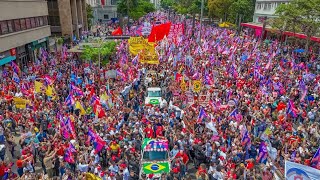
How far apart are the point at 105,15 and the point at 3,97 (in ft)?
278

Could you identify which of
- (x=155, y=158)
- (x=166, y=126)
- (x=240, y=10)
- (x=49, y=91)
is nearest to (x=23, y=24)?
(x=49, y=91)

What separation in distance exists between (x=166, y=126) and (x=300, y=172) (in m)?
7.36

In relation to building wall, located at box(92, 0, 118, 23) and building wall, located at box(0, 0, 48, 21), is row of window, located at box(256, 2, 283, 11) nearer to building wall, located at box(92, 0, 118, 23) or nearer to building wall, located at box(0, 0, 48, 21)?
building wall, located at box(0, 0, 48, 21)

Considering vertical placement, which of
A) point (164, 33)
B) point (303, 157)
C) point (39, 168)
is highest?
point (164, 33)

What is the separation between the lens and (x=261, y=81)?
2281 centimetres

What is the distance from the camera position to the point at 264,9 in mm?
65688

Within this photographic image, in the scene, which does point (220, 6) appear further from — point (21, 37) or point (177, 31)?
point (21, 37)

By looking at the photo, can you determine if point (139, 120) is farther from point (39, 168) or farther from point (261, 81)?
point (261, 81)

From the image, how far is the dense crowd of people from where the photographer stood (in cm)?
1191

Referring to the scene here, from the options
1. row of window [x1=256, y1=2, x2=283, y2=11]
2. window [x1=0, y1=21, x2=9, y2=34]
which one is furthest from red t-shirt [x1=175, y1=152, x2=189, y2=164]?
row of window [x1=256, y1=2, x2=283, y2=11]

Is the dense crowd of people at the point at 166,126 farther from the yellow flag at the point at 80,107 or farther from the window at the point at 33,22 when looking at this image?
the window at the point at 33,22

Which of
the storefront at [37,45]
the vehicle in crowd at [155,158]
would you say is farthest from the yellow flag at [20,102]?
the storefront at [37,45]

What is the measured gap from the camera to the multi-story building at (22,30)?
28125 millimetres

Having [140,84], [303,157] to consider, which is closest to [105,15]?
[140,84]
